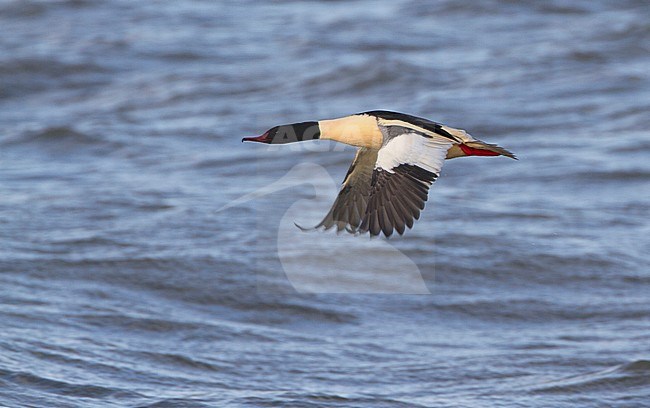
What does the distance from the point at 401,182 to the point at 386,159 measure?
122 mm

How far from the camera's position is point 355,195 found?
5.36m

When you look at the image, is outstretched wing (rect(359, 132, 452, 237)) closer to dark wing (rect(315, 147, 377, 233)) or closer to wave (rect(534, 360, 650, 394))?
dark wing (rect(315, 147, 377, 233))

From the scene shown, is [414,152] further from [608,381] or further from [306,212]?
[306,212]

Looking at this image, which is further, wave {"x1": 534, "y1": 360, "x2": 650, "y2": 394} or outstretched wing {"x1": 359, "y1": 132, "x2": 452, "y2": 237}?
wave {"x1": 534, "y1": 360, "x2": 650, "y2": 394}

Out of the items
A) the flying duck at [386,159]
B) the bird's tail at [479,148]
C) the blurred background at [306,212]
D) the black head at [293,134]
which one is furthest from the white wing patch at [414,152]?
the blurred background at [306,212]

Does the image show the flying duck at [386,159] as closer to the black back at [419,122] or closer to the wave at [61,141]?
the black back at [419,122]

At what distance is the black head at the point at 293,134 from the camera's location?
5109mm

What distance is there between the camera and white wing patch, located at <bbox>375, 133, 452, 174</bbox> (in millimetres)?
4758

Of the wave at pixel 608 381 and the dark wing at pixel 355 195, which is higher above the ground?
the dark wing at pixel 355 195

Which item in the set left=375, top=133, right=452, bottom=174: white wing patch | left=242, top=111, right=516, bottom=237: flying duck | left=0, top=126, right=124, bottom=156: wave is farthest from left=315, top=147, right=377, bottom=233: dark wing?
left=0, top=126, right=124, bottom=156: wave

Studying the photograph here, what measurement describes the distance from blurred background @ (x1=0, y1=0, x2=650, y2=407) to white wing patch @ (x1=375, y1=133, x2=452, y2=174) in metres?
1.62

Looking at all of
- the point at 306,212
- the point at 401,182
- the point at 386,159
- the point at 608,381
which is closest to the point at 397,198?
the point at 401,182

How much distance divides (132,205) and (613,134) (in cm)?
413

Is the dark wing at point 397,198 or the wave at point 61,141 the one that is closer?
the dark wing at point 397,198
